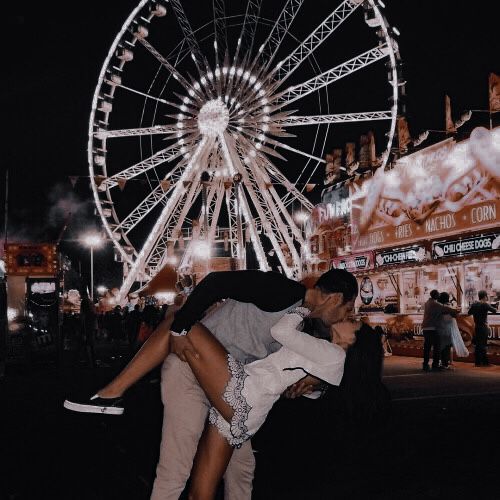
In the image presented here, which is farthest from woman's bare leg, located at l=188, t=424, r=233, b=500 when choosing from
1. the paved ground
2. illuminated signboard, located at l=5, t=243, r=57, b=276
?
illuminated signboard, located at l=5, t=243, r=57, b=276

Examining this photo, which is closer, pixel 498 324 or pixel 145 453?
pixel 145 453

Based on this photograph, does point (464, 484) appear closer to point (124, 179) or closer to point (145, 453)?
point (145, 453)

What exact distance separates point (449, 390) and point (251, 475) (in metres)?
7.11

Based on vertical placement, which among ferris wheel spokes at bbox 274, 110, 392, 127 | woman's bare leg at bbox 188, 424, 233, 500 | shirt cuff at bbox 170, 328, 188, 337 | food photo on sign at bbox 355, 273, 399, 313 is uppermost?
ferris wheel spokes at bbox 274, 110, 392, 127

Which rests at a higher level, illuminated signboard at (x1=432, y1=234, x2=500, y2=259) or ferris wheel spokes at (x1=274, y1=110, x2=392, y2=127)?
ferris wheel spokes at (x1=274, y1=110, x2=392, y2=127)

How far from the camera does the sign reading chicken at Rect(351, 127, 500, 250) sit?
15.9 meters

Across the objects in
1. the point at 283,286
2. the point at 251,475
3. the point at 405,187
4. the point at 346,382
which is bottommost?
the point at 251,475

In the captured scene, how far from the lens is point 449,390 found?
1036 cm

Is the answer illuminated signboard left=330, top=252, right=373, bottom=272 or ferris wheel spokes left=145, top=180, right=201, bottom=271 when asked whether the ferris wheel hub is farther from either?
illuminated signboard left=330, top=252, right=373, bottom=272

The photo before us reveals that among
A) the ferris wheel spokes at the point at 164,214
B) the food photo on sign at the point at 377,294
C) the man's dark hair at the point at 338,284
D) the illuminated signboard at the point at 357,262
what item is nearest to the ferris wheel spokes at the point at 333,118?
the ferris wheel spokes at the point at 164,214

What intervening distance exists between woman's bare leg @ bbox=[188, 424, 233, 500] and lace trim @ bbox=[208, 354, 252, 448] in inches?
2.0

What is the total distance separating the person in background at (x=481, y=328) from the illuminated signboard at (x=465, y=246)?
152 cm

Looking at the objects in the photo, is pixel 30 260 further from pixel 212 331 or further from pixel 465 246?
pixel 212 331

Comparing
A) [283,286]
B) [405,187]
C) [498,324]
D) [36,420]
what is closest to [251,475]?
[283,286]
